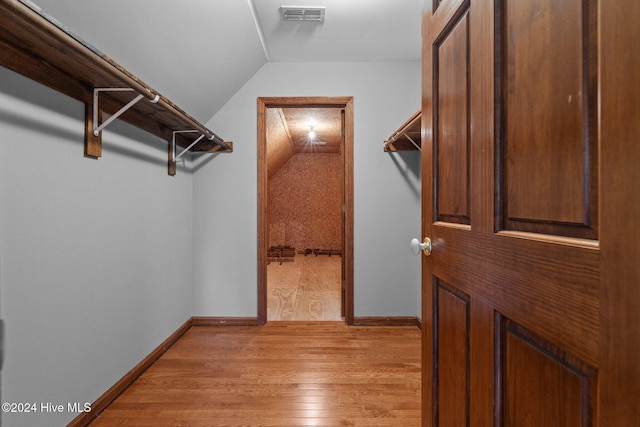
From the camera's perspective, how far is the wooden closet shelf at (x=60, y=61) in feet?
2.77

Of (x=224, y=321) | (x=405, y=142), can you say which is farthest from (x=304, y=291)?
(x=405, y=142)

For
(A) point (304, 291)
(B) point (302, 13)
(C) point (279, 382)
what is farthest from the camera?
(A) point (304, 291)

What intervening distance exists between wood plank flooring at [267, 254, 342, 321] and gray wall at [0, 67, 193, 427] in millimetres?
1290

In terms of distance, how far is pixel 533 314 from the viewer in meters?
0.58

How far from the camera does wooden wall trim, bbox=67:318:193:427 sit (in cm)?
138

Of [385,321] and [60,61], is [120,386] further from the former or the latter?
[385,321]

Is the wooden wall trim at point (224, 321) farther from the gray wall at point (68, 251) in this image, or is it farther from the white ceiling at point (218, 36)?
the white ceiling at point (218, 36)

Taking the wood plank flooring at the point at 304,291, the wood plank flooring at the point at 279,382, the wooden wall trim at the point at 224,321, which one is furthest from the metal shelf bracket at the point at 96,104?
the wood plank flooring at the point at 304,291

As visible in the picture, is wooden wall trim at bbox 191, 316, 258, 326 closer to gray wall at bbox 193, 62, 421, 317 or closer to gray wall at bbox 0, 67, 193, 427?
gray wall at bbox 193, 62, 421, 317

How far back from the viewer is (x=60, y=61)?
1.14 meters

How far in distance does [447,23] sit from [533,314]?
841 millimetres

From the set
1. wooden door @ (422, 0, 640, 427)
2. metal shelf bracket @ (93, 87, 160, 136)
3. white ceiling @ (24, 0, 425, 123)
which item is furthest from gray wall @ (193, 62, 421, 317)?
wooden door @ (422, 0, 640, 427)

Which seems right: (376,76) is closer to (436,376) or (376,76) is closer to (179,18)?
(179,18)

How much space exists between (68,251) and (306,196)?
223 inches
